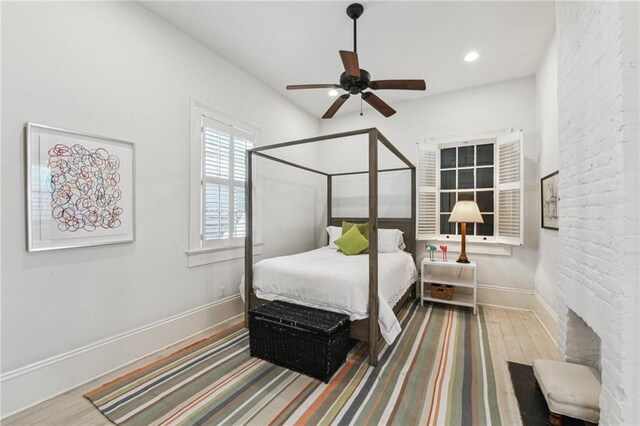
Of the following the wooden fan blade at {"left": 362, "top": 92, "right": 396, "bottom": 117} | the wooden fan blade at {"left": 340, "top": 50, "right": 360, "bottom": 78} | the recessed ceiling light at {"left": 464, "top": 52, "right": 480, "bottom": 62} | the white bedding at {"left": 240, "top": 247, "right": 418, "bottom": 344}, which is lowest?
the white bedding at {"left": 240, "top": 247, "right": 418, "bottom": 344}

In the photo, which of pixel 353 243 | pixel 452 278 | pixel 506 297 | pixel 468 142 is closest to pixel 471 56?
pixel 468 142

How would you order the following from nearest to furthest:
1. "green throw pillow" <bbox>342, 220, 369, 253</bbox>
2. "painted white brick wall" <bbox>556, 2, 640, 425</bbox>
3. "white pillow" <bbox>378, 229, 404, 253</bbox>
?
"painted white brick wall" <bbox>556, 2, 640, 425</bbox> → "white pillow" <bbox>378, 229, 404, 253</bbox> → "green throw pillow" <bbox>342, 220, 369, 253</bbox>

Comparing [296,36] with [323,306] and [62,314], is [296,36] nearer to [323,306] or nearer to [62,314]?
[323,306]

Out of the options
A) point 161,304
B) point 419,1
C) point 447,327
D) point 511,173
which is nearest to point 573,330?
point 447,327

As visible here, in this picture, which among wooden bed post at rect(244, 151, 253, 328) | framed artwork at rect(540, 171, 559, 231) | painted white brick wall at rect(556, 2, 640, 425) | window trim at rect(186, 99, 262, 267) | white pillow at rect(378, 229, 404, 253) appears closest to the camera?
painted white brick wall at rect(556, 2, 640, 425)

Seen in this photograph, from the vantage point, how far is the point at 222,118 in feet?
10.3

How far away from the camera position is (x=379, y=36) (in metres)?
2.75

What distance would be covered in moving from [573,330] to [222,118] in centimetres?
367

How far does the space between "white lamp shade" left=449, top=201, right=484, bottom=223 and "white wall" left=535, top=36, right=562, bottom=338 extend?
0.68 metres

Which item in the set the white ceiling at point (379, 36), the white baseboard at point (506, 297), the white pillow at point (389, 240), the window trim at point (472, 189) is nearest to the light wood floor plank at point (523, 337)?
the white baseboard at point (506, 297)

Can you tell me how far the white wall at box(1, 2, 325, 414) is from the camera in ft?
5.74

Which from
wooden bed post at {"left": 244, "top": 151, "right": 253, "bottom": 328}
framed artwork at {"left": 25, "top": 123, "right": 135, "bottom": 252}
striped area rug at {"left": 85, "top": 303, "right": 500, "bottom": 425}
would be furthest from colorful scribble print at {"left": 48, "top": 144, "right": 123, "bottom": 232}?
striped area rug at {"left": 85, "top": 303, "right": 500, "bottom": 425}

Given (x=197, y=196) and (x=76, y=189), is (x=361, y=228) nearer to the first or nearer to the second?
(x=197, y=196)

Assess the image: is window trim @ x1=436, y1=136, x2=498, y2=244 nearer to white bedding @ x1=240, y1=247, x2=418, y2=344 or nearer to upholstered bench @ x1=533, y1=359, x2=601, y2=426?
white bedding @ x1=240, y1=247, x2=418, y2=344
